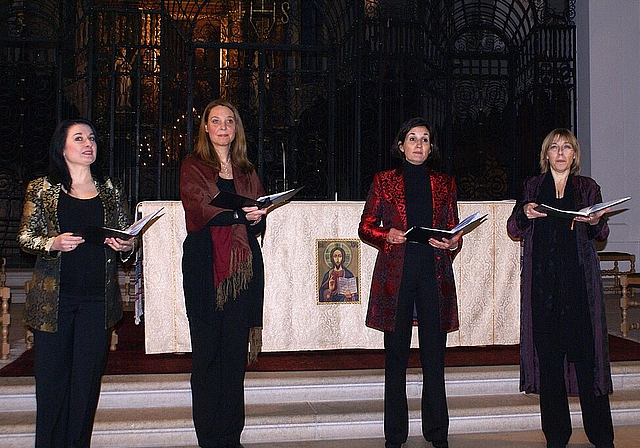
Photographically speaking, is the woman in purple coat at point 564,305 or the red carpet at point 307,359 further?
the red carpet at point 307,359

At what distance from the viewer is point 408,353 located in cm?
402

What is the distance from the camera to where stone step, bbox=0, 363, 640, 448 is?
441 cm

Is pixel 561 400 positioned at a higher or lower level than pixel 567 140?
lower

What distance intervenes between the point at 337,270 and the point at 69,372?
251 cm

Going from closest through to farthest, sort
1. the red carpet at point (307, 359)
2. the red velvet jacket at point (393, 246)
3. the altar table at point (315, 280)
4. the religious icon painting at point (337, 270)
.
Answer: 1. the red velvet jacket at point (393, 246)
2. the red carpet at point (307, 359)
3. the altar table at point (315, 280)
4. the religious icon painting at point (337, 270)

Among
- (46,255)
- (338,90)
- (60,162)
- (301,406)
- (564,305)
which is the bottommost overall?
(301,406)

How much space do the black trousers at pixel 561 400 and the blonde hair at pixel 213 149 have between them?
6.14 ft

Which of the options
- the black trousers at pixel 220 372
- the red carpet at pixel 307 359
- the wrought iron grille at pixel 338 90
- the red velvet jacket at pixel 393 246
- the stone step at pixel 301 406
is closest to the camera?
the black trousers at pixel 220 372

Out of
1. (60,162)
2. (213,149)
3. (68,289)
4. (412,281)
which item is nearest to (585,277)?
(412,281)

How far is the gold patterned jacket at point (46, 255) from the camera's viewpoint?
11.3 feet

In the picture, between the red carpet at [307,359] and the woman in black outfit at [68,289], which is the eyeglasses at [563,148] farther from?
the woman in black outfit at [68,289]

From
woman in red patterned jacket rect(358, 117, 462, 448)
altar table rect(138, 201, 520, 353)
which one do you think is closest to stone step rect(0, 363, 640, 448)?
altar table rect(138, 201, 520, 353)

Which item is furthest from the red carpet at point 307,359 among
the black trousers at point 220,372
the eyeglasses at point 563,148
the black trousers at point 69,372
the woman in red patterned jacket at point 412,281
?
the eyeglasses at point 563,148

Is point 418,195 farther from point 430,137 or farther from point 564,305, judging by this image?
point 564,305
